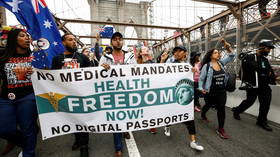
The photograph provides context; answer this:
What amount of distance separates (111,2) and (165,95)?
2917 cm

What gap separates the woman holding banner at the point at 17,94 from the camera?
77.9 inches

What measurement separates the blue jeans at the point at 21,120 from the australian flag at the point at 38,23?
57 cm

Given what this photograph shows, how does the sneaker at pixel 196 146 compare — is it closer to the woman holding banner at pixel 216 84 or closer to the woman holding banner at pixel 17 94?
the woman holding banner at pixel 216 84

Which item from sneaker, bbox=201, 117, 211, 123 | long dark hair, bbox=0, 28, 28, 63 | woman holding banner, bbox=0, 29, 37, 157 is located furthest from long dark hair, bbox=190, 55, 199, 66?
long dark hair, bbox=0, 28, 28, 63

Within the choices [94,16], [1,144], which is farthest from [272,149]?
[94,16]

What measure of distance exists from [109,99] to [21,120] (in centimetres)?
122

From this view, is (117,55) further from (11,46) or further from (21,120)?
(21,120)

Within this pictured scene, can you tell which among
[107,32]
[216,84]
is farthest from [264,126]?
[107,32]

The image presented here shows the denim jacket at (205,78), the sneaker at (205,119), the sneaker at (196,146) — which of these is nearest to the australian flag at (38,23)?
the sneaker at (196,146)

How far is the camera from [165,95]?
2471 mm

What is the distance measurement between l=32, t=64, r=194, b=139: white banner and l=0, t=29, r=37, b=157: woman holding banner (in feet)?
0.40

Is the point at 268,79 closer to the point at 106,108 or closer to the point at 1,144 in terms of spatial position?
the point at 106,108

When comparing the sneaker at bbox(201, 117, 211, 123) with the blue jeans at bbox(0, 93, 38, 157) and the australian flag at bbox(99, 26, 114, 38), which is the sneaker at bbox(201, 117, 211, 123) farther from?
the australian flag at bbox(99, 26, 114, 38)

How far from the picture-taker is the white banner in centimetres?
217
